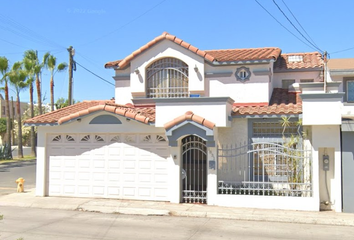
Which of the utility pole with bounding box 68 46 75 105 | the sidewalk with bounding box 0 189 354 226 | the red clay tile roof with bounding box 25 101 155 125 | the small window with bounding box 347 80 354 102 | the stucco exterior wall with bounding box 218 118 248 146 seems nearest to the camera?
the sidewalk with bounding box 0 189 354 226

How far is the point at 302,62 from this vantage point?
18.8 metres

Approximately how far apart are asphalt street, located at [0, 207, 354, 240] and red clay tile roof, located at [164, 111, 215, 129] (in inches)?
119

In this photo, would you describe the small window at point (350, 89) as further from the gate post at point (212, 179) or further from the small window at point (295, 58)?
the gate post at point (212, 179)

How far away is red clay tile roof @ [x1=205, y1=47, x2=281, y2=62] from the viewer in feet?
52.9

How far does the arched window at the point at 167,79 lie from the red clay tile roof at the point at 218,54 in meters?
0.81

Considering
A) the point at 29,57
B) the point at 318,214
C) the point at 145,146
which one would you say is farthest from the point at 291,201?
the point at 29,57

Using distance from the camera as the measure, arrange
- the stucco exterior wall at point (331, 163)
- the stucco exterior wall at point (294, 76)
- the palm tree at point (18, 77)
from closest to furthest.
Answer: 1. the stucco exterior wall at point (331, 163)
2. the stucco exterior wall at point (294, 76)
3. the palm tree at point (18, 77)

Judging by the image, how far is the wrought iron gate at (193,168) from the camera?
44.7 feet

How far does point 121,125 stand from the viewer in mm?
14477

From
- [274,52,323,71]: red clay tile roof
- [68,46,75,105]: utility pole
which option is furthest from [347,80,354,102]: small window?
[68,46,75,105]: utility pole

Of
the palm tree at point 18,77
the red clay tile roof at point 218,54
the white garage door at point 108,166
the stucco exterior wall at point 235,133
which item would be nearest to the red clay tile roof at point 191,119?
the white garage door at point 108,166

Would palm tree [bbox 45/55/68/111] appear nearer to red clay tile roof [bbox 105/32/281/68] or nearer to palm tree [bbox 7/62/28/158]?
palm tree [bbox 7/62/28/158]

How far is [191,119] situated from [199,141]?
4.24 feet

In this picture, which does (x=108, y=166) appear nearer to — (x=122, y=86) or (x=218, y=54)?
(x=122, y=86)
